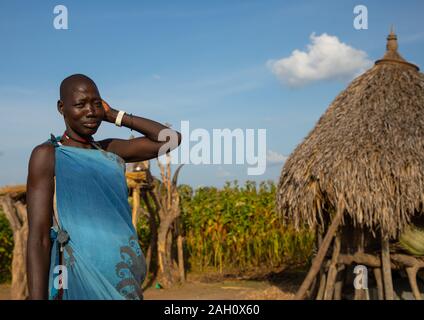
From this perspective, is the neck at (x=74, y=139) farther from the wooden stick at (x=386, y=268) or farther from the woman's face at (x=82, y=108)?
the wooden stick at (x=386, y=268)

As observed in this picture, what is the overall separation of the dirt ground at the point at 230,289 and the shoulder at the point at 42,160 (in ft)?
24.0

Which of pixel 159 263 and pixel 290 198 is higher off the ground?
pixel 290 198

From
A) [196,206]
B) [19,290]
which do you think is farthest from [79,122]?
[196,206]

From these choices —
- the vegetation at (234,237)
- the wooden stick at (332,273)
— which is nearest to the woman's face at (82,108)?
the wooden stick at (332,273)

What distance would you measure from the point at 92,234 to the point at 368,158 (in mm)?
5539

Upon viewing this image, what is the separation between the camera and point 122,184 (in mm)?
2326

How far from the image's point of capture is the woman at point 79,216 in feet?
7.02

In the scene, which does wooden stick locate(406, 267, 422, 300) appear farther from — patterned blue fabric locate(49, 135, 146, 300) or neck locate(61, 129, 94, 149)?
neck locate(61, 129, 94, 149)

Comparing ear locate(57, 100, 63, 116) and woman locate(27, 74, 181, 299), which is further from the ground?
ear locate(57, 100, 63, 116)

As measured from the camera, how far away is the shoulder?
218 cm

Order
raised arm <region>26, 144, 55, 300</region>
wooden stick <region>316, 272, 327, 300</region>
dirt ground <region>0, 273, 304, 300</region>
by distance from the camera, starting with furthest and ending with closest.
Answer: dirt ground <region>0, 273, 304, 300</region> < wooden stick <region>316, 272, 327, 300</region> < raised arm <region>26, 144, 55, 300</region>

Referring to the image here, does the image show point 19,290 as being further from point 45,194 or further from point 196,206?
point 45,194

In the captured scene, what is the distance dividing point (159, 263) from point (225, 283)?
140 centimetres

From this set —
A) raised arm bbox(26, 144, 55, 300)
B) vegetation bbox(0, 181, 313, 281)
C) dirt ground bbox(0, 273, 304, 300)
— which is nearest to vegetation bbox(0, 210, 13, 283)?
vegetation bbox(0, 181, 313, 281)
